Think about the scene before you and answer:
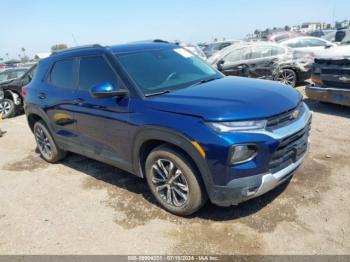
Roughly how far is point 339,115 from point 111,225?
533cm

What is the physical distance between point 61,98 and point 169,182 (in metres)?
2.22

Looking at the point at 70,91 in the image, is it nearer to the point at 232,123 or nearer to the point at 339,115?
the point at 232,123

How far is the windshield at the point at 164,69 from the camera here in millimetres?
3664

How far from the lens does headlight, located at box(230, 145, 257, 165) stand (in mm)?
2848

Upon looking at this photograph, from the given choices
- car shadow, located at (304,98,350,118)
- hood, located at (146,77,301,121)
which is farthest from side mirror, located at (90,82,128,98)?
car shadow, located at (304,98,350,118)

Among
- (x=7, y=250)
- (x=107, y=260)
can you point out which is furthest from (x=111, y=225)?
(x=7, y=250)

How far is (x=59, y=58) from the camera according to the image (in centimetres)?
491

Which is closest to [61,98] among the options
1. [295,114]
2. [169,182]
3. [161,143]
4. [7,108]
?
[161,143]

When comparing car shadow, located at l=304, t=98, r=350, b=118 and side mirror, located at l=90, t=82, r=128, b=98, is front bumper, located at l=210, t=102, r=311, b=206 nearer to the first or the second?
side mirror, located at l=90, t=82, r=128, b=98

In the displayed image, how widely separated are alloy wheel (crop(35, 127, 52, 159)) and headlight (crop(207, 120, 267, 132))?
363 centimetres

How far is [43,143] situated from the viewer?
18.6 feet

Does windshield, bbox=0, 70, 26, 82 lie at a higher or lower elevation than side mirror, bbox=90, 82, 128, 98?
lower

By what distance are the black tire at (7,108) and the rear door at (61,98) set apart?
21.2 feet

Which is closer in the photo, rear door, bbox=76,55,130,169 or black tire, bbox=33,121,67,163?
rear door, bbox=76,55,130,169
